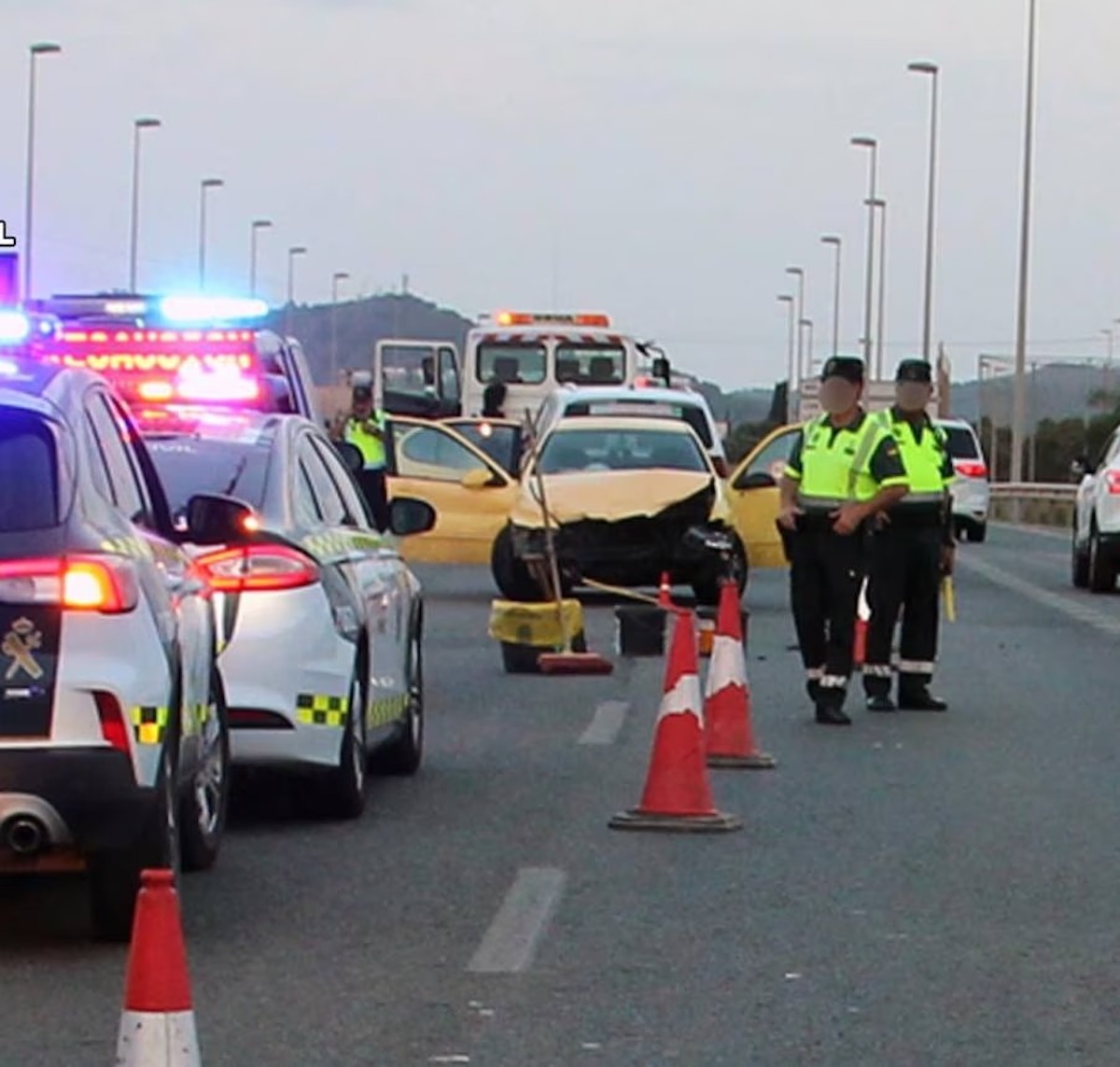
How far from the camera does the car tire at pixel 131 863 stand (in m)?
8.52

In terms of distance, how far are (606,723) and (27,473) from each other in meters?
7.41

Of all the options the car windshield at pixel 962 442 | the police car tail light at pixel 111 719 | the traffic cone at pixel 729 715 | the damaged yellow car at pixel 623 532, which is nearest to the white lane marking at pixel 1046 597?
the damaged yellow car at pixel 623 532

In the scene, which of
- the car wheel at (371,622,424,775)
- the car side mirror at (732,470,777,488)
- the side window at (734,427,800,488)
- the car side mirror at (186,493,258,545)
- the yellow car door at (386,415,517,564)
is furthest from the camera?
the yellow car door at (386,415,517,564)

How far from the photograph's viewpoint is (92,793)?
27.3ft

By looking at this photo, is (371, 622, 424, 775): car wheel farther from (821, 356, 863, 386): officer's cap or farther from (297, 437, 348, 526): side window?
(821, 356, 863, 386): officer's cap

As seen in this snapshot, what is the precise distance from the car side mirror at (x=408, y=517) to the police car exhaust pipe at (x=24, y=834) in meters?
6.38

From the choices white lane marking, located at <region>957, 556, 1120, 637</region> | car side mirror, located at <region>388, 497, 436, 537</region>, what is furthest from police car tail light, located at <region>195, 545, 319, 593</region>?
white lane marking, located at <region>957, 556, 1120, 637</region>

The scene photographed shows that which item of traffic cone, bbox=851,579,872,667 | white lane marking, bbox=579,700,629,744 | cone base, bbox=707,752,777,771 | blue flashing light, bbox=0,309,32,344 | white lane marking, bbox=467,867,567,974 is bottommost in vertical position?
white lane marking, bbox=579,700,629,744

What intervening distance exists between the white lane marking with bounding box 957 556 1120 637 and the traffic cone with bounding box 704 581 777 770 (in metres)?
10.2

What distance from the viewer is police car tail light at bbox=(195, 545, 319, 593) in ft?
36.4

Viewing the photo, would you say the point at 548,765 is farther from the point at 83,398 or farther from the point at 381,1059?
the point at 381,1059

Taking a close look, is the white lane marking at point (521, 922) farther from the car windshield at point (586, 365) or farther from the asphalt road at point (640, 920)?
the car windshield at point (586, 365)

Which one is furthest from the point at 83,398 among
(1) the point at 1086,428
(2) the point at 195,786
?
(1) the point at 1086,428

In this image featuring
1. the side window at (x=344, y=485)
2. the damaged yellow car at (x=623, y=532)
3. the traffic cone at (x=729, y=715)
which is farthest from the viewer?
the damaged yellow car at (x=623, y=532)
